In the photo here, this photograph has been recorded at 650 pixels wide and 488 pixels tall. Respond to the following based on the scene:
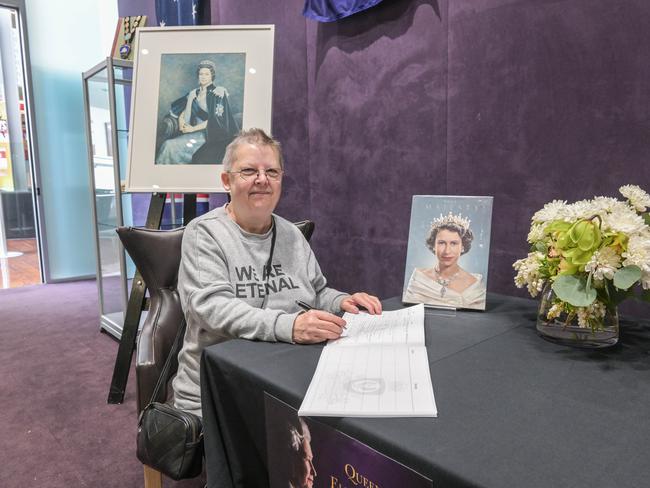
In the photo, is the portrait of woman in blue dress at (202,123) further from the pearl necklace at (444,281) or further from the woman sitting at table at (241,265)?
the pearl necklace at (444,281)

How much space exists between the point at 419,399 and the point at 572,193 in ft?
3.33

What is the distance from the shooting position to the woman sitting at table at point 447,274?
128 cm

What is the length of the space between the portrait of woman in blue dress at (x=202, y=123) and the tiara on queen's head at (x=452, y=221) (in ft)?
3.76

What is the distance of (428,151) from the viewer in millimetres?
1879

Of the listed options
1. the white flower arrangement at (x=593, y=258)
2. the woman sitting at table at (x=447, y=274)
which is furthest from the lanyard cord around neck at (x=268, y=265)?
the white flower arrangement at (x=593, y=258)

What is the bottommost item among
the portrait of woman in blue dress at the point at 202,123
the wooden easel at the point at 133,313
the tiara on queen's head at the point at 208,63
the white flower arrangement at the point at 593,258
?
the wooden easel at the point at 133,313

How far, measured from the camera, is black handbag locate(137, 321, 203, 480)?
3.70 feet

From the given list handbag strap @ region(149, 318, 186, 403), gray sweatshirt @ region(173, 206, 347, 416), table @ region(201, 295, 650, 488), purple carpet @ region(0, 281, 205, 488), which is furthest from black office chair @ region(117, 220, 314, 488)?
purple carpet @ region(0, 281, 205, 488)

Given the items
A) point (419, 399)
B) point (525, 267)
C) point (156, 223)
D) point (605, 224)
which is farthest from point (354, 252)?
point (419, 399)

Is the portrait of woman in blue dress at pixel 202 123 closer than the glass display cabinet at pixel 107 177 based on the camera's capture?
Yes

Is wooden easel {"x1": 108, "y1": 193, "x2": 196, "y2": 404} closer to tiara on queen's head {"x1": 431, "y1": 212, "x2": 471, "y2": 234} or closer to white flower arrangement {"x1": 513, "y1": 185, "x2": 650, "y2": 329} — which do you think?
tiara on queen's head {"x1": 431, "y1": 212, "x2": 471, "y2": 234}

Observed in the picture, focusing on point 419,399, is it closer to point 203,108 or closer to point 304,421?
point 304,421

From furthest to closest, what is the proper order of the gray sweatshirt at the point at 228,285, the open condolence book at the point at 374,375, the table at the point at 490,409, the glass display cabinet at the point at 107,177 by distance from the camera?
the glass display cabinet at the point at 107,177
the gray sweatshirt at the point at 228,285
the open condolence book at the point at 374,375
the table at the point at 490,409

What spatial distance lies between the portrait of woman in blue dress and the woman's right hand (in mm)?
1291
